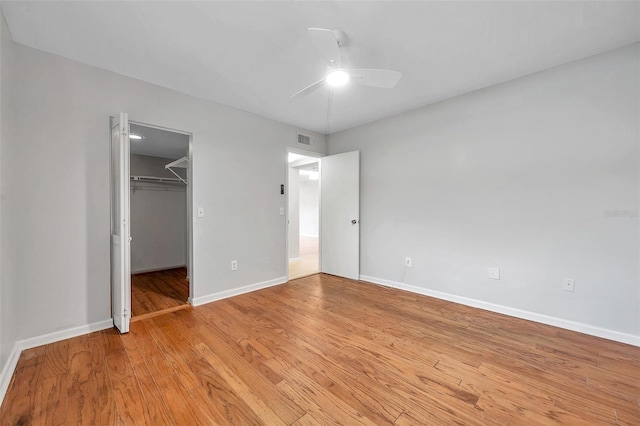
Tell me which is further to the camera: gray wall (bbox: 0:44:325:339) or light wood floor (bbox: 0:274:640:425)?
gray wall (bbox: 0:44:325:339)

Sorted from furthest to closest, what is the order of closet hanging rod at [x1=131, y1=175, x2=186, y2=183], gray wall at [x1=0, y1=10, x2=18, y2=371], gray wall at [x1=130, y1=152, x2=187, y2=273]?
1. gray wall at [x1=130, y1=152, x2=187, y2=273]
2. closet hanging rod at [x1=131, y1=175, x2=186, y2=183]
3. gray wall at [x1=0, y1=10, x2=18, y2=371]

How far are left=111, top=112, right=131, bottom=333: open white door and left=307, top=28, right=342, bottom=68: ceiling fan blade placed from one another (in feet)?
5.93

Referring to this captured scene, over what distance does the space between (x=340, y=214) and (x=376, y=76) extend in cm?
249

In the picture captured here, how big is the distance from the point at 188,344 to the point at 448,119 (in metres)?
3.60

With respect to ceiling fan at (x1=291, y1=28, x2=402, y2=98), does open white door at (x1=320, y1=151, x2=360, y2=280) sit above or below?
below

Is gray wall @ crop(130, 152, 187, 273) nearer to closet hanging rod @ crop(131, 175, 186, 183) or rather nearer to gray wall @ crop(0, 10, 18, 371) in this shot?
closet hanging rod @ crop(131, 175, 186, 183)

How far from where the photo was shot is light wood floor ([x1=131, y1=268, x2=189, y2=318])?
9.57 ft

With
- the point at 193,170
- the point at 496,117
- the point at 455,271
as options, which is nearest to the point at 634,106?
the point at 496,117

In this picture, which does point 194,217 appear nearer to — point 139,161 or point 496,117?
point 139,161

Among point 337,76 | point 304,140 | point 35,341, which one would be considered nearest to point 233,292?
point 35,341

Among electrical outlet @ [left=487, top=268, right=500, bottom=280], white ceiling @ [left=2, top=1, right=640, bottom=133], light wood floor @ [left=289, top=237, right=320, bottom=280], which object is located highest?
white ceiling @ [left=2, top=1, right=640, bottom=133]

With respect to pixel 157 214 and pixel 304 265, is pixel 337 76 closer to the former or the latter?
pixel 304 265

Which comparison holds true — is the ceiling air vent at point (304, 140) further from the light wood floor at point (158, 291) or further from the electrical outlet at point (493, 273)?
the electrical outlet at point (493, 273)

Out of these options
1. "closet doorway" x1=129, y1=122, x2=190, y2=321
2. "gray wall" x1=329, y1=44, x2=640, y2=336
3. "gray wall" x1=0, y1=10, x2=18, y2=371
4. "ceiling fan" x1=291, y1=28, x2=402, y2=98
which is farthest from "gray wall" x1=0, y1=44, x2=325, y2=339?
"gray wall" x1=329, y1=44, x2=640, y2=336
